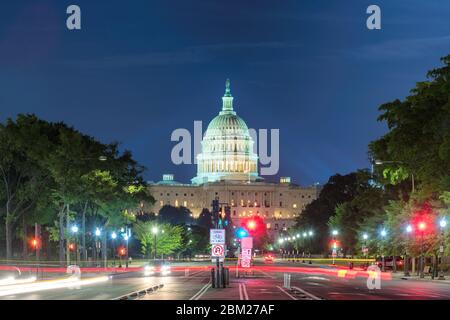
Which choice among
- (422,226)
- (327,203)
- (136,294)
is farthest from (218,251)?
(327,203)

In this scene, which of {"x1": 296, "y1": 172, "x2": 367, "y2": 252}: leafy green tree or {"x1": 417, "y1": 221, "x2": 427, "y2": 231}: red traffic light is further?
{"x1": 296, "y1": 172, "x2": 367, "y2": 252}: leafy green tree

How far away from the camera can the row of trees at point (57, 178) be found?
89.1m

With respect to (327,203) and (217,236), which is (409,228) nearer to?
(217,236)

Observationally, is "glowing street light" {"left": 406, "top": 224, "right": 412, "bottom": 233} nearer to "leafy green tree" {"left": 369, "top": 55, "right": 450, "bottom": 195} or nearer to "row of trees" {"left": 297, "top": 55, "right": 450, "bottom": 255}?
"row of trees" {"left": 297, "top": 55, "right": 450, "bottom": 255}

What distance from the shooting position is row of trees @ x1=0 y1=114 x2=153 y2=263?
89062 millimetres

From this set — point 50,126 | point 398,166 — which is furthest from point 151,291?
point 50,126

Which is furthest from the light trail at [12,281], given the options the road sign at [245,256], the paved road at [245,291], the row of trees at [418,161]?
the row of trees at [418,161]

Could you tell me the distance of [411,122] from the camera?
70250mm

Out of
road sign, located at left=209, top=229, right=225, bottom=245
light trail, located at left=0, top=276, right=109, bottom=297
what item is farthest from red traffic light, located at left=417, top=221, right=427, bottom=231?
road sign, located at left=209, top=229, right=225, bottom=245

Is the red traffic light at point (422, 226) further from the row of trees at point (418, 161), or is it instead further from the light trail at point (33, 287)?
the light trail at point (33, 287)

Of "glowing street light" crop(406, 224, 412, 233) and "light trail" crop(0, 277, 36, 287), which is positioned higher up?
"glowing street light" crop(406, 224, 412, 233)

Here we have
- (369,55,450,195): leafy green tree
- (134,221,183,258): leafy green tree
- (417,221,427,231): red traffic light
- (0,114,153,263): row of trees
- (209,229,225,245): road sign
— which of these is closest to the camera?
(209,229,225,245): road sign
